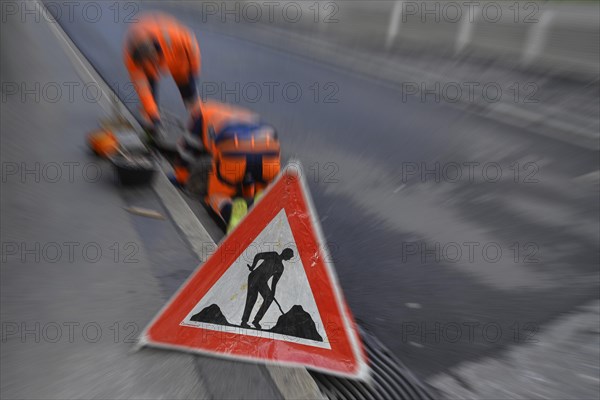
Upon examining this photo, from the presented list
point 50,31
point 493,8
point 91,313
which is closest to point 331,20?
point 493,8

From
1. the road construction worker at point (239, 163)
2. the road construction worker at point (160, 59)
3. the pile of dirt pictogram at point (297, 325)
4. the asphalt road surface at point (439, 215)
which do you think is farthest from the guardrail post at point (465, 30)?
the pile of dirt pictogram at point (297, 325)

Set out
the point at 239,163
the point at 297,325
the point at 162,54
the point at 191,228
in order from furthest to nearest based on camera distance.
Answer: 1. the point at 162,54
2. the point at 191,228
3. the point at 239,163
4. the point at 297,325

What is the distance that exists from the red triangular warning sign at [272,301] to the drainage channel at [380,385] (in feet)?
0.72

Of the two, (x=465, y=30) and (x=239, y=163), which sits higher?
(x=465, y=30)

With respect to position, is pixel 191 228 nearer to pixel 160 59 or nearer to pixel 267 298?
pixel 267 298

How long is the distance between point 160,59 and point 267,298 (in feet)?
10.9

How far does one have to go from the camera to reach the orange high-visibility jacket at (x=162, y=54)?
16.1ft

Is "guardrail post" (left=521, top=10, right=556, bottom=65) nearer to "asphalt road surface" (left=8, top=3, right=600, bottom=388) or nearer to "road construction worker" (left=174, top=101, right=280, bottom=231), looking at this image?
"asphalt road surface" (left=8, top=3, right=600, bottom=388)

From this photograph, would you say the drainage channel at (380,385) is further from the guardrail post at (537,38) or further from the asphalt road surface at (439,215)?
the guardrail post at (537,38)

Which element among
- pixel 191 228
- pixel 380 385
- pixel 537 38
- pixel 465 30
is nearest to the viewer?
pixel 380 385

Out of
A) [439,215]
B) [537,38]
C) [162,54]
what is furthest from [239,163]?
[537,38]

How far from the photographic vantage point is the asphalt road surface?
3.63 m

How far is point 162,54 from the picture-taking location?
5.04m

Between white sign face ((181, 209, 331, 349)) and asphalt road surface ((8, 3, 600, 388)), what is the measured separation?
952 mm
